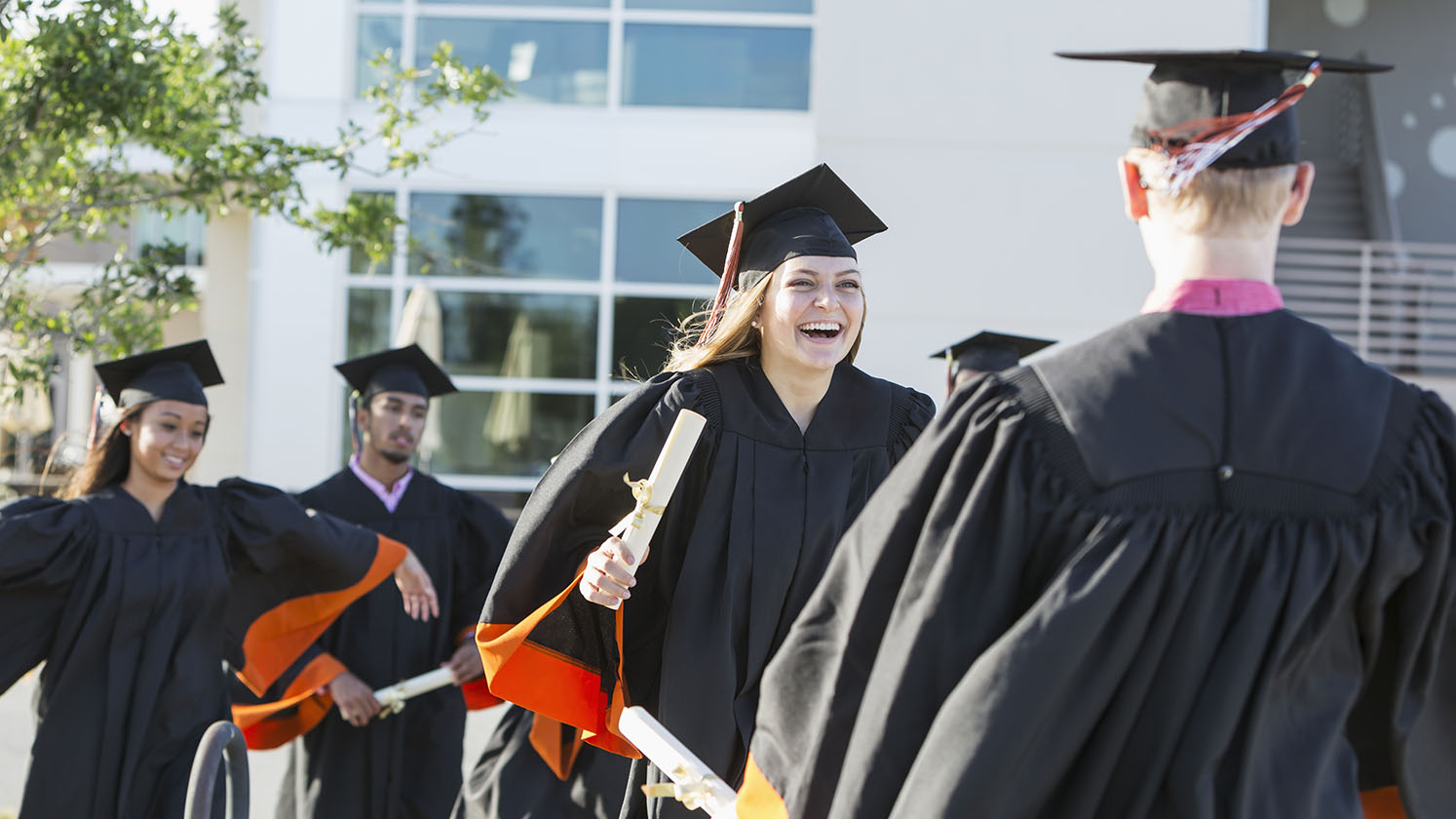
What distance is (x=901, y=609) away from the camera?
186 cm

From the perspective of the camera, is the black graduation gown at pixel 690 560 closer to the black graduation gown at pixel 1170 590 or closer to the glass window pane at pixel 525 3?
the black graduation gown at pixel 1170 590

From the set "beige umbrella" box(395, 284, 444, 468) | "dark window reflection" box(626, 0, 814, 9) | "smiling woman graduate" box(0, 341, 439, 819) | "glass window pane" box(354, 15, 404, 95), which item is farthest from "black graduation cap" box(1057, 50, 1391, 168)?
"glass window pane" box(354, 15, 404, 95)

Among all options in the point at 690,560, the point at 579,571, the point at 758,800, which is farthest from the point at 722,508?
the point at 758,800

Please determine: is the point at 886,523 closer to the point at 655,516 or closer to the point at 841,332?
the point at 655,516

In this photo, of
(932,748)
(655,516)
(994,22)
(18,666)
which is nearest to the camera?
(932,748)

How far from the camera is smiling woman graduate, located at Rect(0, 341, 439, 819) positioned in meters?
4.48

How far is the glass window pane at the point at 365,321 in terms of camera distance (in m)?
12.1

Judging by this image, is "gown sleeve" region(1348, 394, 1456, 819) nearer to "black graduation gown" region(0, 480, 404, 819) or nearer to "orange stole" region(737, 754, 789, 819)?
"orange stole" region(737, 754, 789, 819)

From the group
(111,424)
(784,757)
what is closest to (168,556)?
(111,424)

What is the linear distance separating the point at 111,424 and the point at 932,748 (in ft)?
12.6

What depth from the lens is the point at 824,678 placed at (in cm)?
194

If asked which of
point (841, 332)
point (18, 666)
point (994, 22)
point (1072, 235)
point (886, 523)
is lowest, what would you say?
point (18, 666)

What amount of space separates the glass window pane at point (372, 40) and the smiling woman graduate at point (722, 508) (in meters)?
9.24

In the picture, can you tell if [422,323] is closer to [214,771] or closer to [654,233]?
[654,233]
